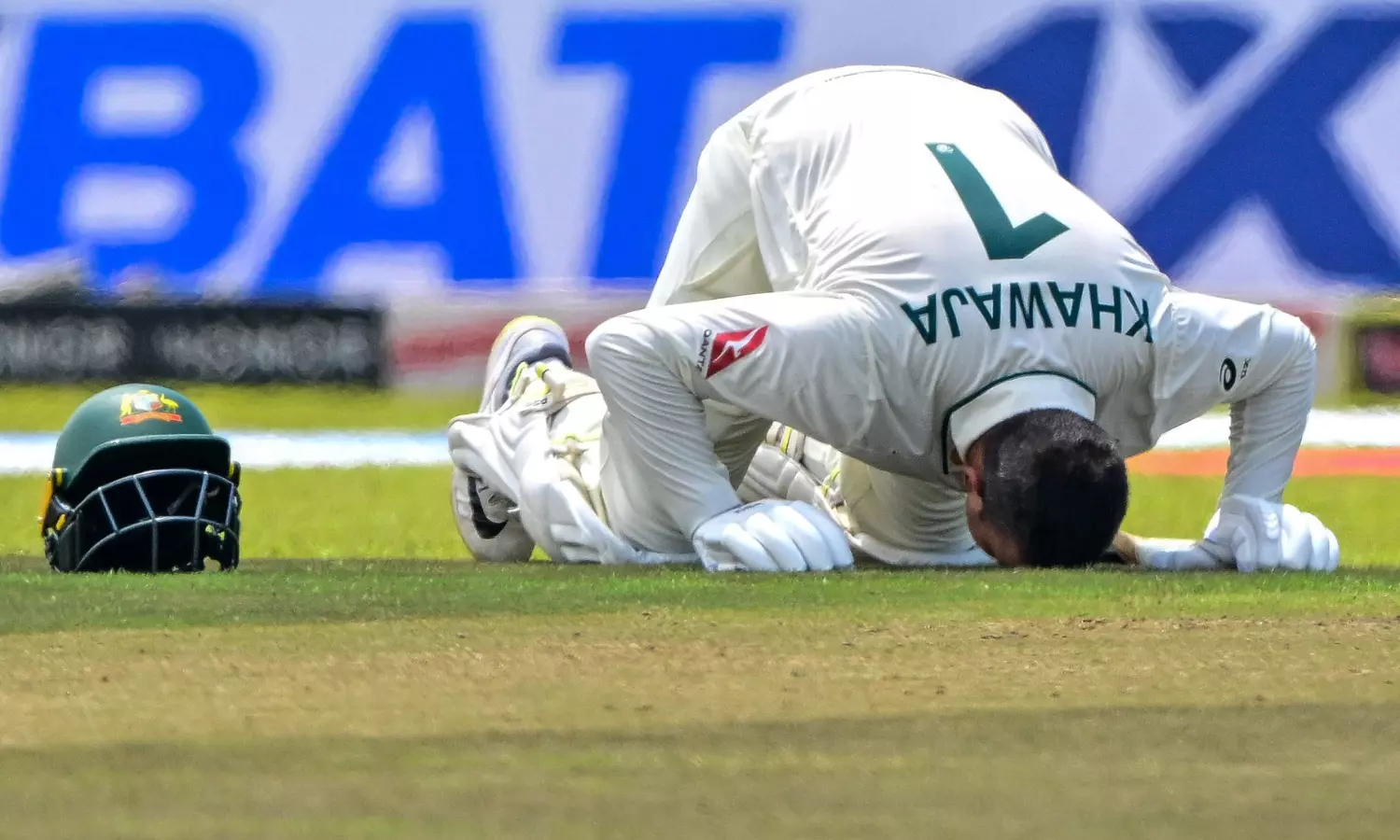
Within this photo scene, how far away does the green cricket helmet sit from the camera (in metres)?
3.96

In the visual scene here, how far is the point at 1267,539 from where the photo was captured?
402cm

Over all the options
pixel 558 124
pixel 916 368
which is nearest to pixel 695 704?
pixel 916 368

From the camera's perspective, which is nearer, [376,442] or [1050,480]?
[1050,480]

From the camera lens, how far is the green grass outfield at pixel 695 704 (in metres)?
1.84

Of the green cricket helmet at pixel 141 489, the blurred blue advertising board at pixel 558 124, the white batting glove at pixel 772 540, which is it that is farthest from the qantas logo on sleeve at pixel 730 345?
the blurred blue advertising board at pixel 558 124

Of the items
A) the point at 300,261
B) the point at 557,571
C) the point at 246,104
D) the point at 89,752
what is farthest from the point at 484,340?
the point at 89,752

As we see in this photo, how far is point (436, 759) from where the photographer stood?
6.86ft

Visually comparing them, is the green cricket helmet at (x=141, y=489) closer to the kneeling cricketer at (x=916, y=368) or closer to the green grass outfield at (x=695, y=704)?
the green grass outfield at (x=695, y=704)

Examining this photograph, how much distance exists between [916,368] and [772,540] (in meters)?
0.39

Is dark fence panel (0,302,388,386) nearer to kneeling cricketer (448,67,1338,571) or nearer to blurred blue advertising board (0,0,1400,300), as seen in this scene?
blurred blue advertising board (0,0,1400,300)

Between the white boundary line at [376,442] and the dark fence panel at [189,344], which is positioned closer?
the white boundary line at [376,442]

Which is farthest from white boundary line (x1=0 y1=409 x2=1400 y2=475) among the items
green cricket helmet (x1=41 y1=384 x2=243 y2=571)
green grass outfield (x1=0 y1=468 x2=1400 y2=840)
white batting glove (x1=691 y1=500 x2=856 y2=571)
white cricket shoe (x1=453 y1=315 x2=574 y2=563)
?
white batting glove (x1=691 y1=500 x2=856 y2=571)

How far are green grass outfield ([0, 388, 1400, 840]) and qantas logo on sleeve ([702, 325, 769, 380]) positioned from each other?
0.37 m

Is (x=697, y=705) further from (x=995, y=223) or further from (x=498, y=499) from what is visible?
(x=498, y=499)
